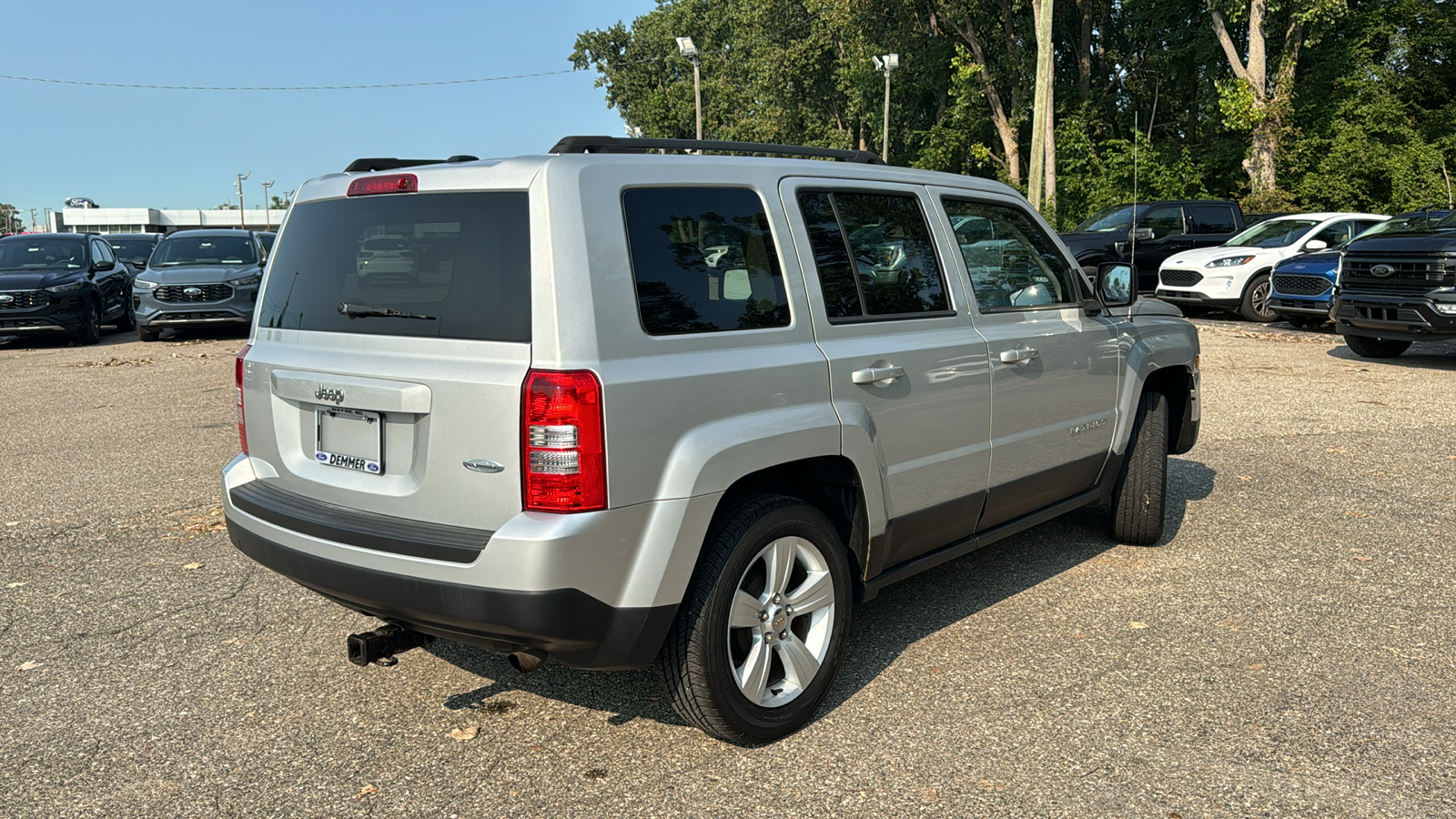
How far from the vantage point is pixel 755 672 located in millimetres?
3568

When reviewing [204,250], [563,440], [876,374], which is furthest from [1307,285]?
[204,250]

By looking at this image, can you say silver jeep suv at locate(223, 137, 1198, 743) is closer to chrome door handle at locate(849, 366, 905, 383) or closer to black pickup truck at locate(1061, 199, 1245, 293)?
chrome door handle at locate(849, 366, 905, 383)

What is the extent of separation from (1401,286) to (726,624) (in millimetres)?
11518

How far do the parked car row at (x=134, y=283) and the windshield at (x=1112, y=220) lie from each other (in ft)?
47.4

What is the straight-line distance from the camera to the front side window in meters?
4.59

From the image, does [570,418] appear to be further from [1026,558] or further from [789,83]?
[789,83]

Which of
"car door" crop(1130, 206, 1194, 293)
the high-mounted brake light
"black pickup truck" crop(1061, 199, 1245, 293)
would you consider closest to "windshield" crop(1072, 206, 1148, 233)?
"black pickup truck" crop(1061, 199, 1245, 293)

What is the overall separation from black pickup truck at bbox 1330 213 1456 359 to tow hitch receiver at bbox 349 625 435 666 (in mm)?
11652

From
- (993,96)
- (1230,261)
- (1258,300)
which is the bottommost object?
(1258,300)

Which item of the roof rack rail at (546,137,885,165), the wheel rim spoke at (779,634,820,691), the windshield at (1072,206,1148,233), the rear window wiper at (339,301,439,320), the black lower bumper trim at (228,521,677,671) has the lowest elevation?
the wheel rim spoke at (779,634,820,691)

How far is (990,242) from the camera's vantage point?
187 inches

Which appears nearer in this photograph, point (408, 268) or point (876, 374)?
point (408, 268)

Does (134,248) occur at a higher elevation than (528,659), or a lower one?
higher

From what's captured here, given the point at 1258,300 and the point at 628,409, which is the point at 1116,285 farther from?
the point at 1258,300
